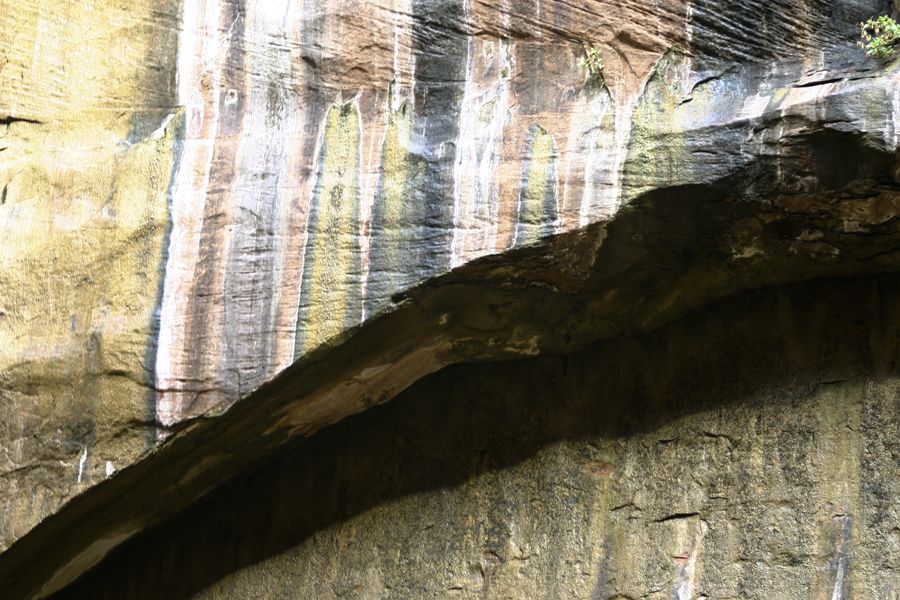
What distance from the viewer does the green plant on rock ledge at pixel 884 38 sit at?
297cm

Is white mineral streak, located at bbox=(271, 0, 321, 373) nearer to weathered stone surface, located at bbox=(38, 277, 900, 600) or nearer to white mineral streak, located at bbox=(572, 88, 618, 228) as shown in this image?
weathered stone surface, located at bbox=(38, 277, 900, 600)

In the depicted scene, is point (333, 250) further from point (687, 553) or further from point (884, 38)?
point (884, 38)

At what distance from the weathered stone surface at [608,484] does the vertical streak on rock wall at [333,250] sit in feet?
3.33

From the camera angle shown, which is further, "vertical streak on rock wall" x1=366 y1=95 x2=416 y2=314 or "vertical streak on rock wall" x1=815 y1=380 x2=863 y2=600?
"vertical streak on rock wall" x1=815 y1=380 x2=863 y2=600

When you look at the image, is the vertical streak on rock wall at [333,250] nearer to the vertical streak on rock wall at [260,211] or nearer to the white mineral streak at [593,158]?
the vertical streak on rock wall at [260,211]

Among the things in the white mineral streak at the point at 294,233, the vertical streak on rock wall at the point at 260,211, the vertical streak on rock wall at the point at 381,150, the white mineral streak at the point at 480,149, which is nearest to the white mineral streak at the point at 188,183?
the vertical streak on rock wall at the point at 381,150

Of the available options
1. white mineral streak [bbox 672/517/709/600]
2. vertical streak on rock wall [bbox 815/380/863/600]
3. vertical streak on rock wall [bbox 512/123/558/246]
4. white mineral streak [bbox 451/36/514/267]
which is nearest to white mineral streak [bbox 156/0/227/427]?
white mineral streak [bbox 451/36/514/267]

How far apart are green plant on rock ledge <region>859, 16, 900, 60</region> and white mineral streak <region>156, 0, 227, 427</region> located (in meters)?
2.74

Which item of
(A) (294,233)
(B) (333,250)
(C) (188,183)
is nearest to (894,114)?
(B) (333,250)

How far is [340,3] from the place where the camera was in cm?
348

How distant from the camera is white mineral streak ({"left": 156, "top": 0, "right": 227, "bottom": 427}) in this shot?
3.29 meters

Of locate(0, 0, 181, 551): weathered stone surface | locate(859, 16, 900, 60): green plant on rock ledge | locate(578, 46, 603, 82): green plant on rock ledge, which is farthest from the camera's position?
locate(0, 0, 181, 551): weathered stone surface

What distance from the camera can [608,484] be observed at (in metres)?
3.76

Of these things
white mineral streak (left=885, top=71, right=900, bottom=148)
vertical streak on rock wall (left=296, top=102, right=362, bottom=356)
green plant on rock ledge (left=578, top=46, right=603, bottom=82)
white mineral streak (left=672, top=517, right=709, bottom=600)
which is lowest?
white mineral streak (left=672, top=517, right=709, bottom=600)
